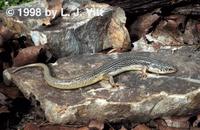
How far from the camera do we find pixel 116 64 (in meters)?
6.92

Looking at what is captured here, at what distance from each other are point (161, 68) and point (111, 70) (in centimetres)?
69

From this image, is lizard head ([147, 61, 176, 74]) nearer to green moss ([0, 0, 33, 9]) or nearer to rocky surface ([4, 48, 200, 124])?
rocky surface ([4, 48, 200, 124])

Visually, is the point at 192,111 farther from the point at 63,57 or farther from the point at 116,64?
the point at 63,57

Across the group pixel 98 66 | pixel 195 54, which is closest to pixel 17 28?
pixel 98 66

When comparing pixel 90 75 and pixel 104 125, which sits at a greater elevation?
pixel 90 75

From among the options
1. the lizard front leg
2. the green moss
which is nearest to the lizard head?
the lizard front leg

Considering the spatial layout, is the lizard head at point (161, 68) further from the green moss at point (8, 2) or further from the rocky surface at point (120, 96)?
the green moss at point (8, 2)

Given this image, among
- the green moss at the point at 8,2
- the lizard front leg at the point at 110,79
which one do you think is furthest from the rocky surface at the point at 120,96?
the green moss at the point at 8,2

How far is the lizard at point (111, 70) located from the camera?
6633 millimetres

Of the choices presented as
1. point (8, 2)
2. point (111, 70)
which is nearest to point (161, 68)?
point (111, 70)

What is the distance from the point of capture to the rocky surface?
20.8 ft

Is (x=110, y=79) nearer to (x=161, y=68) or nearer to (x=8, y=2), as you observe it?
(x=161, y=68)

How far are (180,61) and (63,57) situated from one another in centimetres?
178

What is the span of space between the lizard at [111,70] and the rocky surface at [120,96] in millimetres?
73
